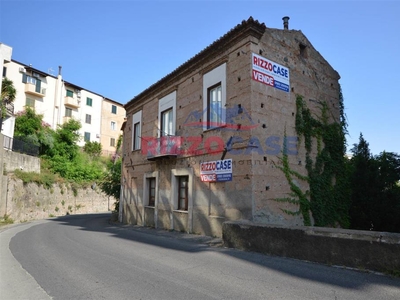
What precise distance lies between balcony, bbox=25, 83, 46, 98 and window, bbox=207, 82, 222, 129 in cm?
2896

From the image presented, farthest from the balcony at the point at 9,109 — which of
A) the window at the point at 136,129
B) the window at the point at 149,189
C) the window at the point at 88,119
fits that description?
the window at the point at 149,189

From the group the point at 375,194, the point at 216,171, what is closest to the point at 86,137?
the point at 216,171

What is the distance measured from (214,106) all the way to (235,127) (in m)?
1.79

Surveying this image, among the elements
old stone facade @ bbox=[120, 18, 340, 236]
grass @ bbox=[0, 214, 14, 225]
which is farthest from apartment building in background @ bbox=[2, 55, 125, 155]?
old stone facade @ bbox=[120, 18, 340, 236]

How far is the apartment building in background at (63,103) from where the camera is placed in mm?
32406

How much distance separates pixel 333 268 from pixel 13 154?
72.3ft

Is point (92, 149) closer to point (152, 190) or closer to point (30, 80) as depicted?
point (30, 80)

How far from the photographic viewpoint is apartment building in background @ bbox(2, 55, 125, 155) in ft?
106

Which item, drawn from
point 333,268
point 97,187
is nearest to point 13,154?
point 97,187

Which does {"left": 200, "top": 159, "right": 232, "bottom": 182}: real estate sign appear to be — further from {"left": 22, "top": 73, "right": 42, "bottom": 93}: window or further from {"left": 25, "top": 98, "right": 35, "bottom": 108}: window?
{"left": 22, "top": 73, "right": 42, "bottom": 93}: window

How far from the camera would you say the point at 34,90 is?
33.3 m

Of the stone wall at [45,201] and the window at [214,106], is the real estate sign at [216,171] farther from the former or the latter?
the stone wall at [45,201]

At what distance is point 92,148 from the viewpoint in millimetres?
37156

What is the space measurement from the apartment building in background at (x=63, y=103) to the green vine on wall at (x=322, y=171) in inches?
963
